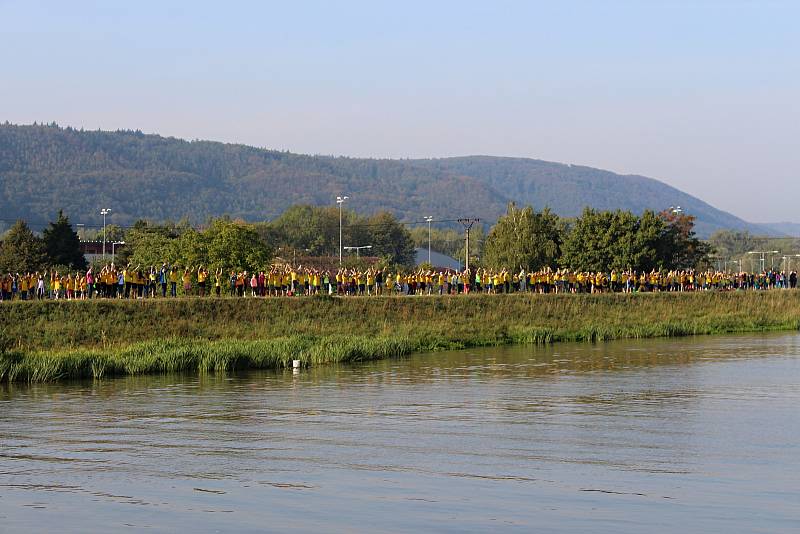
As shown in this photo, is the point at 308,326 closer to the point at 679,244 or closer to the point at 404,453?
the point at 404,453

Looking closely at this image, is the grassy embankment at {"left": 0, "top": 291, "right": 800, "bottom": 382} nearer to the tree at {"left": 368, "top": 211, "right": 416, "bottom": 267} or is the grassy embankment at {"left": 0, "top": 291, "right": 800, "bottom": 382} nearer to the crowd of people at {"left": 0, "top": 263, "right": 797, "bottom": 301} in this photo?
the crowd of people at {"left": 0, "top": 263, "right": 797, "bottom": 301}

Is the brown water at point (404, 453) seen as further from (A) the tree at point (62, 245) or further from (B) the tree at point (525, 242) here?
(B) the tree at point (525, 242)

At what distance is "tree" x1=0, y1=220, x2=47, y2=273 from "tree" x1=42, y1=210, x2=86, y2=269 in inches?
80.5

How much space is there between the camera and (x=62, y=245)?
316 feet

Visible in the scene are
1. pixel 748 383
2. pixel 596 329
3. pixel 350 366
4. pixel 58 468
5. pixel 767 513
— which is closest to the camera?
pixel 767 513

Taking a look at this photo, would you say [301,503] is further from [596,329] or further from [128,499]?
[596,329]

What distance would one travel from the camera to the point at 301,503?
58.0 feet

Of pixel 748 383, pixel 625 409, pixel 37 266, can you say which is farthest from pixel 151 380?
pixel 37 266

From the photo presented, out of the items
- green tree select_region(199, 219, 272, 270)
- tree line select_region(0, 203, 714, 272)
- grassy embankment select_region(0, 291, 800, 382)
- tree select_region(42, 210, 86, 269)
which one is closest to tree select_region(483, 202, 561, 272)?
tree line select_region(0, 203, 714, 272)

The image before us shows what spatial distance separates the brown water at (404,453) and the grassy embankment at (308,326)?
294 centimetres

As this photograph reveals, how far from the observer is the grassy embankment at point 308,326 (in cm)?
3891

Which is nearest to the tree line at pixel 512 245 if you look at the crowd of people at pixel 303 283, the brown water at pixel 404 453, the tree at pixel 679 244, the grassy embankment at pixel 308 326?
the tree at pixel 679 244

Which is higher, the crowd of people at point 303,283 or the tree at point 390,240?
the tree at point 390,240

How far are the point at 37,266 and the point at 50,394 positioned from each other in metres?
61.5
